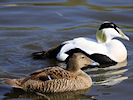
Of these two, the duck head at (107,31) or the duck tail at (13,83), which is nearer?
the duck tail at (13,83)

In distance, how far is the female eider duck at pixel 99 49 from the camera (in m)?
9.09

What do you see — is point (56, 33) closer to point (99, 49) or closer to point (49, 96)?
point (99, 49)

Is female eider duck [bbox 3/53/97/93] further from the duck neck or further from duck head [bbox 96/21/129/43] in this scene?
duck head [bbox 96/21/129/43]

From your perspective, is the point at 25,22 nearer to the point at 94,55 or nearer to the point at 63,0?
the point at 63,0

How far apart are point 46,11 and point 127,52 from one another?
4129mm

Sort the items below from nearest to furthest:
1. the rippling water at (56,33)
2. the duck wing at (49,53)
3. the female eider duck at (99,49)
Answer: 1. the rippling water at (56,33)
2. the female eider duck at (99,49)
3. the duck wing at (49,53)

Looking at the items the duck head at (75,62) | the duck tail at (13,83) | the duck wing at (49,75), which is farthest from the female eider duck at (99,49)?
the duck tail at (13,83)

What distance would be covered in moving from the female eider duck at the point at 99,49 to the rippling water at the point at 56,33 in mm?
218

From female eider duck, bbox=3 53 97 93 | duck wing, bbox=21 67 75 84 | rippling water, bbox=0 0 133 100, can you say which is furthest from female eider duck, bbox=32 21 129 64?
duck wing, bbox=21 67 75 84

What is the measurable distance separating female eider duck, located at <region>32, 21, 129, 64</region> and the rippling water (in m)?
0.22

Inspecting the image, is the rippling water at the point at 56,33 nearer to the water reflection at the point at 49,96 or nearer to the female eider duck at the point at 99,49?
the water reflection at the point at 49,96

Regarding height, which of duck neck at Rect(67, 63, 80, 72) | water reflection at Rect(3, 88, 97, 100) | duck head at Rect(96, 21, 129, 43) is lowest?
water reflection at Rect(3, 88, 97, 100)

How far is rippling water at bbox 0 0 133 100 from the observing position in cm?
755

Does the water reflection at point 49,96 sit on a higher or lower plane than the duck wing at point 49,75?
lower
